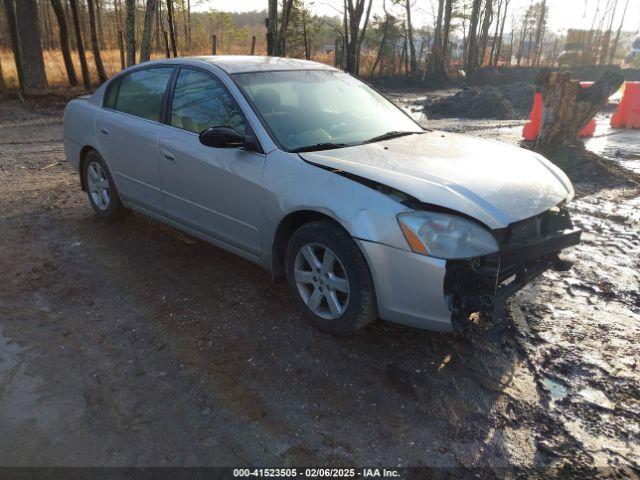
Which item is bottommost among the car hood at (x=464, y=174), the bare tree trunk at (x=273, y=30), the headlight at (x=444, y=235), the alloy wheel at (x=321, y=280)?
the alloy wheel at (x=321, y=280)

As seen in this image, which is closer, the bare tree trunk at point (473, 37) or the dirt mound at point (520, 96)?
the dirt mound at point (520, 96)

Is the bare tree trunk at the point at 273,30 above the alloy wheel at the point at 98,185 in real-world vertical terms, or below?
above

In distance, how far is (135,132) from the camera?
14.9 ft

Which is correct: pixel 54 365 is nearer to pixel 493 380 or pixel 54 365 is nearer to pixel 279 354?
pixel 279 354

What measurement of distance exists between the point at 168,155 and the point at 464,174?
2338 mm

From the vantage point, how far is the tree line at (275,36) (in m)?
15.2

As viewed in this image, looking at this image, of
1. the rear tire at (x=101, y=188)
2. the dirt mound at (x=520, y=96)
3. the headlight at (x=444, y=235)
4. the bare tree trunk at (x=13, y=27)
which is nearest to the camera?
the headlight at (x=444, y=235)

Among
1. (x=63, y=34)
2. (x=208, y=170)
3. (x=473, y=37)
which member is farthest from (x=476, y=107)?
(x=473, y=37)

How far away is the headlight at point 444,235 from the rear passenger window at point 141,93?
2571 millimetres

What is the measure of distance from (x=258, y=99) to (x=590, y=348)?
2.77 m

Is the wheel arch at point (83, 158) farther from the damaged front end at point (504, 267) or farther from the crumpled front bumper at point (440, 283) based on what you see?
the damaged front end at point (504, 267)

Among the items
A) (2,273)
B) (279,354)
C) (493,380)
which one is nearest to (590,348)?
(493,380)

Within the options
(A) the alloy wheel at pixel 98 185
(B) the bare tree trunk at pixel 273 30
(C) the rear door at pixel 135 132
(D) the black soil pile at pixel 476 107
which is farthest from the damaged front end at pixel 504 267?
(D) the black soil pile at pixel 476 107

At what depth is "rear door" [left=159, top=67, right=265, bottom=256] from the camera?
11.9ft
